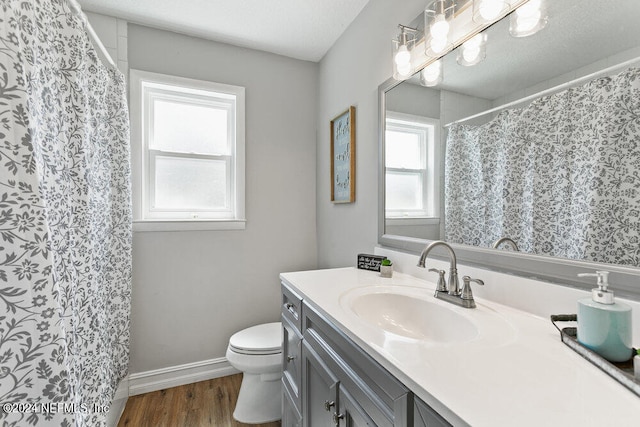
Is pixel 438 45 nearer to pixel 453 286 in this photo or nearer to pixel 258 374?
pixel 453 286

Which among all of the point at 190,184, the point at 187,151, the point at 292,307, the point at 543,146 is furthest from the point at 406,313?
the point at 187,151

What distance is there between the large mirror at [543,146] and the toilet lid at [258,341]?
986mm

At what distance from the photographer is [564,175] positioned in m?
0.80

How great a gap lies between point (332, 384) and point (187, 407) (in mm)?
1389

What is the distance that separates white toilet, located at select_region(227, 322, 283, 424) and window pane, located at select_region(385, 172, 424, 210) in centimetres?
102

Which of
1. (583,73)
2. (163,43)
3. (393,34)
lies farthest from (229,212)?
(583,73)

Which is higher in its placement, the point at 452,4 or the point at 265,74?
the point at 265,74

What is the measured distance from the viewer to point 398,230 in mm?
1424

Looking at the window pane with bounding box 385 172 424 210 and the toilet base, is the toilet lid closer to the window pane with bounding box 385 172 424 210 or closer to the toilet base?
the toilet base

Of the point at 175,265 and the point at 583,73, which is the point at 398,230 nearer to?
the point at 583,73

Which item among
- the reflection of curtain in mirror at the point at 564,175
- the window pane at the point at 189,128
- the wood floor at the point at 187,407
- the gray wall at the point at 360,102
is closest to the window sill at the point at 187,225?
the window pane at the point at 189,128

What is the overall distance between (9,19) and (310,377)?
1.37m

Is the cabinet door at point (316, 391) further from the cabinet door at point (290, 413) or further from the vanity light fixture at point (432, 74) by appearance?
the vanity light fixture at point (432, 74)

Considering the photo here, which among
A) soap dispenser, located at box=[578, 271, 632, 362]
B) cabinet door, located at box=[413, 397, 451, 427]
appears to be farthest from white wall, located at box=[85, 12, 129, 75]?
soap dispenser, located at box=[578, 271, 632, 362]
